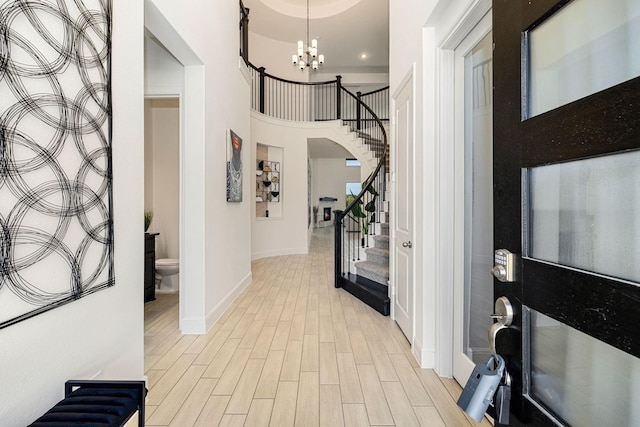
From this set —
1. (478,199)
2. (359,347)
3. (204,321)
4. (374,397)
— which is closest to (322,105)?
(204,321)

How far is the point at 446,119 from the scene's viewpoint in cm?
227

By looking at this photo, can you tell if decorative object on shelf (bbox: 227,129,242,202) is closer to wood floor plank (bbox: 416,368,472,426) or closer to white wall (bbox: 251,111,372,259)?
wood floor plank (bbox: 416,368,472,426)

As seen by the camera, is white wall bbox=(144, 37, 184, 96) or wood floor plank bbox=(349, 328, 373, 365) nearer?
wood floor plank bbox=(349, 328, 373, 365)

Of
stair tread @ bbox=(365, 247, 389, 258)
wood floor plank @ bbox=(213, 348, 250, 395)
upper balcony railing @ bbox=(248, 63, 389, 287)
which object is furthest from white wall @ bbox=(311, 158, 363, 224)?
wood floor plank @ bbox=(213, 348, 250, 395)

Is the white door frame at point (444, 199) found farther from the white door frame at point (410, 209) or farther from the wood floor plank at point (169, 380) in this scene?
the wood floor plank at point (169, 380)

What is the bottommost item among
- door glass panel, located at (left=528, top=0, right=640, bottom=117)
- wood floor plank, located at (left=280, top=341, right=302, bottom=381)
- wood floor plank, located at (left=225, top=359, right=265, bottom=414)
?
wood floor plank, located at (left=225, top=359, right=265, bottom=414)

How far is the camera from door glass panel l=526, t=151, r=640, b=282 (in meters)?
0.62

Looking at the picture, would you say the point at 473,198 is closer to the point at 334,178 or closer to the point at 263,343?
the point at 263,343

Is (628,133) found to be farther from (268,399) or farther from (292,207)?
(292,207)

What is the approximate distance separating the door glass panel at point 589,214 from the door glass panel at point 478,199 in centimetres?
110

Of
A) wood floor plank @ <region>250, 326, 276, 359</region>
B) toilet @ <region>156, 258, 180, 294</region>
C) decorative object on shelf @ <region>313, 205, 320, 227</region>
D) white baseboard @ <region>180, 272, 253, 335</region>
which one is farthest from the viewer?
decorative object on shelf @ <region>313, 205, 320, 227</region>

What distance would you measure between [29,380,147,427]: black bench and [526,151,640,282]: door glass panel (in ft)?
4.73

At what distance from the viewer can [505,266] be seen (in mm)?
857

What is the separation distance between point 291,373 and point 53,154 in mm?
2020
